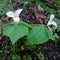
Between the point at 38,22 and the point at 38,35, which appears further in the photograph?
the point at 38,22

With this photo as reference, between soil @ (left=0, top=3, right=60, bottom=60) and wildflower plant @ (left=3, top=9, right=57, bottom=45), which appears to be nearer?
wildflower plant @ (left=3, top=9, right=57, bottom=45)

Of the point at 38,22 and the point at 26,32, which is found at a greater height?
the point at 26,32

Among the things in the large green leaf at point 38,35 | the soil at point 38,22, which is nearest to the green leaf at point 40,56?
the soil at point 38,22

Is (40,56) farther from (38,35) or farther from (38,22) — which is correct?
(38,35)

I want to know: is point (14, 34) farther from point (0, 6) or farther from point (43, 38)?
point (0, 6)

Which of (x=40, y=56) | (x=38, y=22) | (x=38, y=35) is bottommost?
(x=40, y=56)

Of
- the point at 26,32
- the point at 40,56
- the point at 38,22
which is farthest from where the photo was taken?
the point at 38,22

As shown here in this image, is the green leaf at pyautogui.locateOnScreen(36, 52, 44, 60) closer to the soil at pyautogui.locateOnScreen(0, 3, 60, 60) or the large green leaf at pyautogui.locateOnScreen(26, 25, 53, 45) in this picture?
the soil at pyautogui.locateOnScreen(0, 3, 60, 60)

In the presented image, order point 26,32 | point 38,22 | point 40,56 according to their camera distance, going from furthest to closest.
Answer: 1. point 38,22
2. point 40,56
3. point 26,32

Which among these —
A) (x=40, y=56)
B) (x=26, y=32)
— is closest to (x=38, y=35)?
(x=26, y=32)

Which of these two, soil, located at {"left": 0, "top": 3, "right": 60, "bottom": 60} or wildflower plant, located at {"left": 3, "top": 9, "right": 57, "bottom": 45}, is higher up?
wildflower plant, located at {"left": 3, "top": 9, "right": 57, "bottom": 45}

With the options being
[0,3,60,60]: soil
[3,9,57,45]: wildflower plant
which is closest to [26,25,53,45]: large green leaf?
[3,9,57,45]: wildflower plant

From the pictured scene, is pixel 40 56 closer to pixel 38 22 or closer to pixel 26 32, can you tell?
pixel 38 22
